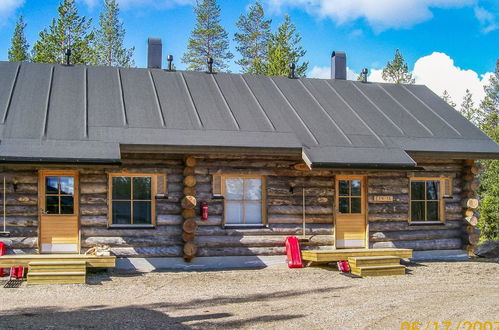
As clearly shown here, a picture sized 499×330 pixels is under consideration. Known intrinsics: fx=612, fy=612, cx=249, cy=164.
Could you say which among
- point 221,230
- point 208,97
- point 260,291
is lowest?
point 260,291

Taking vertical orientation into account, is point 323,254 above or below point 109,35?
below

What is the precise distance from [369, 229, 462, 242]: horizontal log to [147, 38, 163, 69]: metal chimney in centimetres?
766

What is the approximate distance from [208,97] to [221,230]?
380 cm

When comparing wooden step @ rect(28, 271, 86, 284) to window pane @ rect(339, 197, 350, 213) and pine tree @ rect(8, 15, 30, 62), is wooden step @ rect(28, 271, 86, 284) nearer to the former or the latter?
window pane @ rect(339, 197, 350, 213)

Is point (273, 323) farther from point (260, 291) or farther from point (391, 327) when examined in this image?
point (260, 291)

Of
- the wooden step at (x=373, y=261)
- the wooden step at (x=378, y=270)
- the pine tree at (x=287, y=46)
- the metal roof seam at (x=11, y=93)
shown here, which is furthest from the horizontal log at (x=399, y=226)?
the pine tree at (x=287, y=46)

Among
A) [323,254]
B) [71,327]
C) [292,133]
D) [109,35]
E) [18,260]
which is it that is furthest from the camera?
[109,35]

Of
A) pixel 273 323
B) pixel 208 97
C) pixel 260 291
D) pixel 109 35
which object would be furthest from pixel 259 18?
pixel 273 323

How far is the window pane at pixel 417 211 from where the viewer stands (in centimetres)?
1534

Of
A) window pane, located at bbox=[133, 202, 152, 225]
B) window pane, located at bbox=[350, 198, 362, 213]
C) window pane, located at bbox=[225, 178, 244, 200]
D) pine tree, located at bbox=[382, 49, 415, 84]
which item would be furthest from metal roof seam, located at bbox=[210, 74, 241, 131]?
pine tree, located at bbox=[382, 49, 415, 84]

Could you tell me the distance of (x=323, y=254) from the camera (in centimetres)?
1334

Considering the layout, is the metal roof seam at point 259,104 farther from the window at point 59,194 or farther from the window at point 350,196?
the window at point 59,194

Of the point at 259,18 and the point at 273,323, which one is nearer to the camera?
the point at 273,323

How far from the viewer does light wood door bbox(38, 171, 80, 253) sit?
12.9 meters
